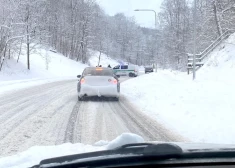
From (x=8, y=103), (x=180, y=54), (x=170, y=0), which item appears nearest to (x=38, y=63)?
(x=180, y=54)

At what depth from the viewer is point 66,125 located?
995cm

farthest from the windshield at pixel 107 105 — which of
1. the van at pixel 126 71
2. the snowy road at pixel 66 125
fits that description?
the van at pixel 126 71

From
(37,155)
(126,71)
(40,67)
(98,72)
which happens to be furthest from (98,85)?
(40,67)

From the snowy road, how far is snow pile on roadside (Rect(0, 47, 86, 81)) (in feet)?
82.0

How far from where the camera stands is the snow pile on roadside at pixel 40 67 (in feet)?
136

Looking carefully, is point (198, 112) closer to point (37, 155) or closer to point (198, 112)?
point (198, 112)

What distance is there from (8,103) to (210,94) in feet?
26.7

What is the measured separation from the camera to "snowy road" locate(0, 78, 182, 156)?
26.8 ft

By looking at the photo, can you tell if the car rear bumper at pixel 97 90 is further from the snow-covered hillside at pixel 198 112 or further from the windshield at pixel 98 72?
the snow-covered hillside at pixel 198 112

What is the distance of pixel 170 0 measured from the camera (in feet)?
240

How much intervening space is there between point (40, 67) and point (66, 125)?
4308cm

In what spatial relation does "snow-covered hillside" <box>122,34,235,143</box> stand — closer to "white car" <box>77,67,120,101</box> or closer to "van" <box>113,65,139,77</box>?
"white car" <box>77,67,120,101</box>

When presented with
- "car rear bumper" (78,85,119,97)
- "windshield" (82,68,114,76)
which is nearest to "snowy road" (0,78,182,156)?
"car rear bumper" (78,85,119,97)

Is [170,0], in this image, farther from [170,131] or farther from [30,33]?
[170,131]
